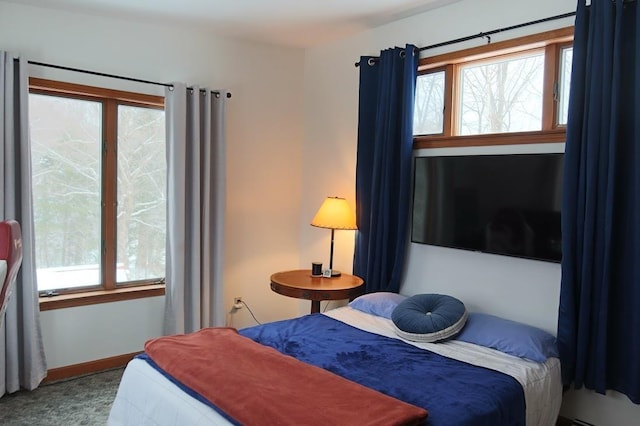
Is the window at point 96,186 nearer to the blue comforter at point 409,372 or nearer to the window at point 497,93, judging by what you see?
the blue comforter at point 409,372

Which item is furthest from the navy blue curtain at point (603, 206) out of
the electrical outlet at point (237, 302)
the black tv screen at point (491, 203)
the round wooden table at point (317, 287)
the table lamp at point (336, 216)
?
the electrical outlet at point (237, 302)

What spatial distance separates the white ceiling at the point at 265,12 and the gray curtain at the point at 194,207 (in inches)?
19.9

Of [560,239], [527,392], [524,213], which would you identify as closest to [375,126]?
[524,213]

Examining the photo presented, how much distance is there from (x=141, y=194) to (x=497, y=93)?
2.62 m

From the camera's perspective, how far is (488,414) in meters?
2.01

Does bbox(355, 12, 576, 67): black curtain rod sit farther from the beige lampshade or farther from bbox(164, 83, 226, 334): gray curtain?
bbox(164, 83, 226, 334): gray curtain

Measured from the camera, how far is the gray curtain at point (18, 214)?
10.2ft

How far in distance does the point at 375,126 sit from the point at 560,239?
1.51 metres

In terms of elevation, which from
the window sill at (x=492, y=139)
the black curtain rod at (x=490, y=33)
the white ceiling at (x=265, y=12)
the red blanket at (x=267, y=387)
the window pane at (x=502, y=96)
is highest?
the white ceiling at (x=265, y=12)

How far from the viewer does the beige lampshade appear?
367 cm

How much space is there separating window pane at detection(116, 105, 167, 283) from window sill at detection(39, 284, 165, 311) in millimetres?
127

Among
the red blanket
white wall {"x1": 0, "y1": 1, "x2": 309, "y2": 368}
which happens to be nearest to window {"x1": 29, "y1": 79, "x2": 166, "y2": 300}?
white wall {"x1": 0, "y1": 1, "x2": 309, "y2": 368}

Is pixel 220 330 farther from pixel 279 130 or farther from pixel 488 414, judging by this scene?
pixel 279 130

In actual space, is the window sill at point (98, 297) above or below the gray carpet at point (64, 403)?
above
